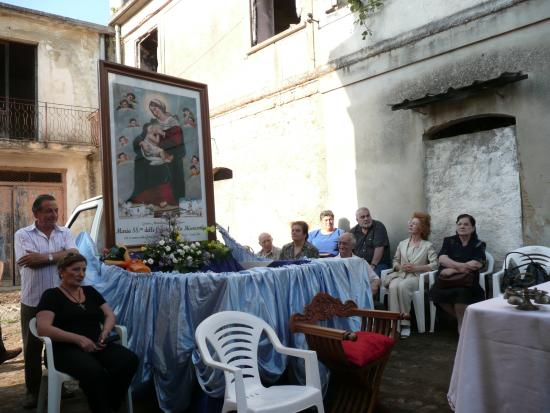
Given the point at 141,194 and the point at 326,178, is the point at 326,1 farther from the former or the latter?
the point at 141,194

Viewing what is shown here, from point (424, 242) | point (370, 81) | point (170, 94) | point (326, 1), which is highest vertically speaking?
point (326, 1)

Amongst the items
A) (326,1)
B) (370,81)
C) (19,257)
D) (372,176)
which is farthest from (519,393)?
(326,1)

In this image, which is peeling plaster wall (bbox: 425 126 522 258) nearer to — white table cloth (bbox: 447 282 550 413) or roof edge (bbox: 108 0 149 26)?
white table cloth (bbox: 447 282 550 413)

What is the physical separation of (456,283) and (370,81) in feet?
10.9

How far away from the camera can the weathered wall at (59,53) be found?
44.1ft

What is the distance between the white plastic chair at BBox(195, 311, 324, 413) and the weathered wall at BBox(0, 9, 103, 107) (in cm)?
1266

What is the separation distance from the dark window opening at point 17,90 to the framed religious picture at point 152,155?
10.1 m

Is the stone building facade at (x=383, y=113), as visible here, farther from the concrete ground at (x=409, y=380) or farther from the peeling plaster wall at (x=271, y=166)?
the concrete ground at (x=409, y=380)

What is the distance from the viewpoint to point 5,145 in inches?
496

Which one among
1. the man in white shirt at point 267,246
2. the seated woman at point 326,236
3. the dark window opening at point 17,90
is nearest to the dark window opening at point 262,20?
the seated woman at point 326,236

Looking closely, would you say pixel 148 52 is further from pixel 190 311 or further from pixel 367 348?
pixel 367 348

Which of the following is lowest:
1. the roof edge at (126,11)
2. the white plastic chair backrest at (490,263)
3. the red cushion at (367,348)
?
the red cushion at (367,348)

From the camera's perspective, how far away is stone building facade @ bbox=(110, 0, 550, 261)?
566 cm

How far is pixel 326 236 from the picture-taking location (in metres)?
7.26
